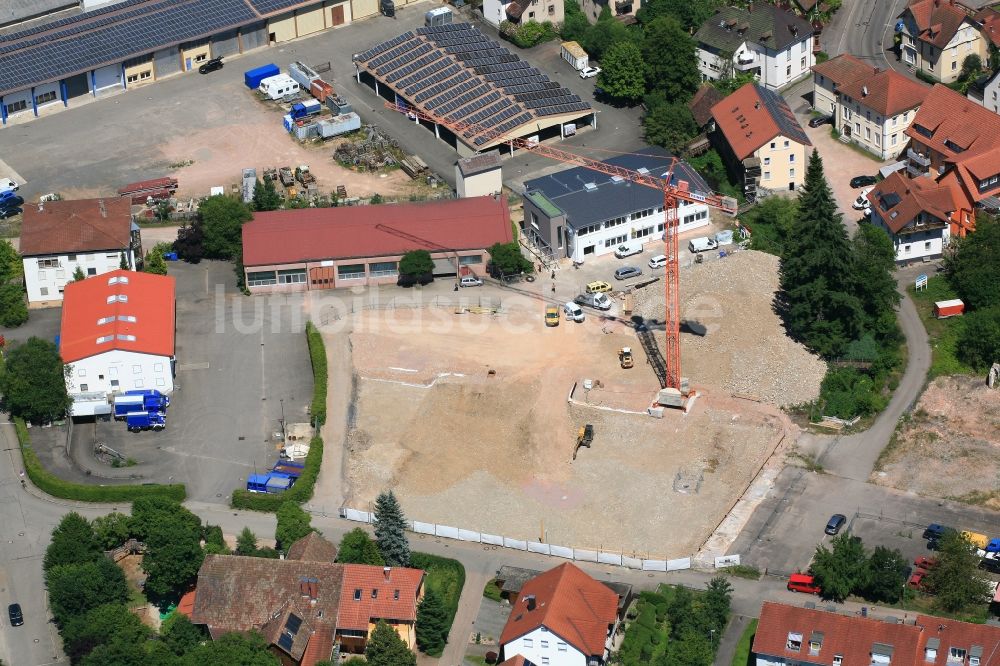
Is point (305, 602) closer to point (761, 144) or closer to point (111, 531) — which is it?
point (111, 531)

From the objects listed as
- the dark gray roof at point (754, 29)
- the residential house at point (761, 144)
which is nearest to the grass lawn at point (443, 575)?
the residential house at point (761, 144)

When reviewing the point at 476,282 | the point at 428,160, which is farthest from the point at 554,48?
the point at 476,282

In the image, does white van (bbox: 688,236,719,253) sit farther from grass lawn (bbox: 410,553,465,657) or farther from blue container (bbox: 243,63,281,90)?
blue container (bbox: 243,63,281,90)

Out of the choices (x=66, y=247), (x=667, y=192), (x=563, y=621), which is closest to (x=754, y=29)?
(x=667, y=192)

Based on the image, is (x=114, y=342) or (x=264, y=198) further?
(x=264, y=198)

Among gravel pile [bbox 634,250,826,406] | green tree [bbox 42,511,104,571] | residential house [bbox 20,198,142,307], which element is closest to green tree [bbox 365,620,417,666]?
green tree [bbox 42,511,104,571]

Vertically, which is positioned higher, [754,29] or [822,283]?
[754,29]
